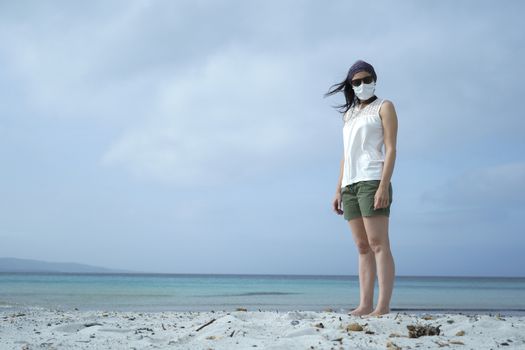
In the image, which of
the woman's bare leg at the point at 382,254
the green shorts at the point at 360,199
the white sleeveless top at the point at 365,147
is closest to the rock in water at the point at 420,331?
the woman's bare leg at the point at 382,254

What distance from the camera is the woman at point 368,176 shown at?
4289 millimetres

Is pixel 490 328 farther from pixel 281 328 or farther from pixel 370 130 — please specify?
pixel 370 130

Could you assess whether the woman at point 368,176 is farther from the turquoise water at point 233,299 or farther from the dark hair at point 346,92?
the turquoise water at point 233,299

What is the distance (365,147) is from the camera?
177 inches

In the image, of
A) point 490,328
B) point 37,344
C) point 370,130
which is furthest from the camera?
point 370,130

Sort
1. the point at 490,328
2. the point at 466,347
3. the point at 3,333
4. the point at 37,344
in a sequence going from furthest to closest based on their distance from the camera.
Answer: the point at 3,333 < the point at 490,328 < the point at 37,344 < the point at 466,347

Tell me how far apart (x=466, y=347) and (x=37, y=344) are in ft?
9.66

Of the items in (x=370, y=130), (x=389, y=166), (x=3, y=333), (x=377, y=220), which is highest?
(x=370, y=130)

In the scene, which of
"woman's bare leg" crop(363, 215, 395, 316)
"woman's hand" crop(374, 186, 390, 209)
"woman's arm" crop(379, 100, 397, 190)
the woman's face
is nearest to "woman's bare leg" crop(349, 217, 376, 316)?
"woman's bare leg" crop(363, 215, 395, 316)

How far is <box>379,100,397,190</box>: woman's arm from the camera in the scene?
425 cm

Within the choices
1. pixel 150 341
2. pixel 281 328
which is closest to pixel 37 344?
pixel 150 341

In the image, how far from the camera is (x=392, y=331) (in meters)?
3.67

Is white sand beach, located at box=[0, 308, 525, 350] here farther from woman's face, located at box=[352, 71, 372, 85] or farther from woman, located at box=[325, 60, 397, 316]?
woman's face, located at box=[352, 71, 372, 85]

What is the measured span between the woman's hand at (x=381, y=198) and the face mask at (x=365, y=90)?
965 mm
